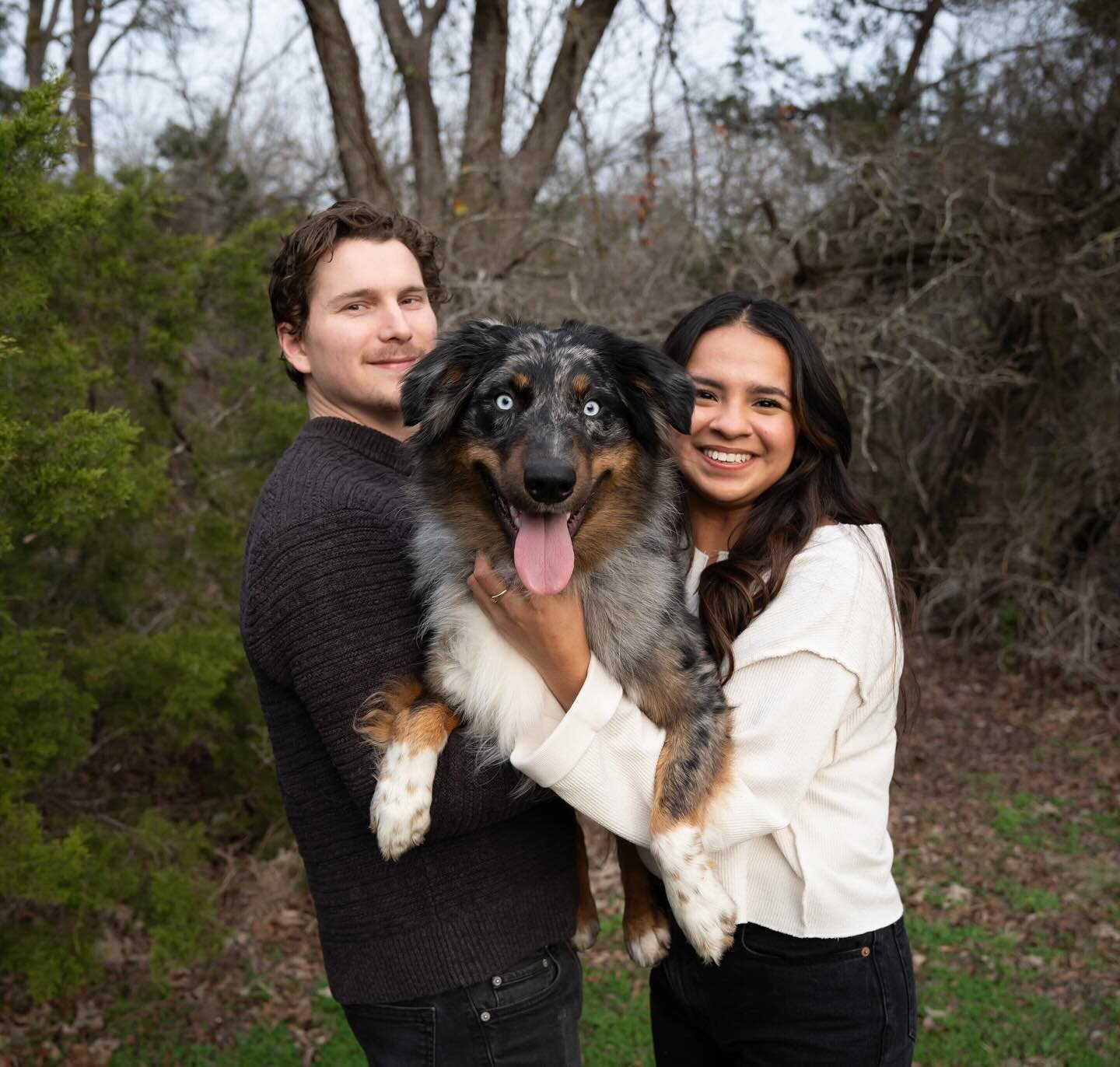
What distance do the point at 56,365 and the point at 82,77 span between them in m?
10.4

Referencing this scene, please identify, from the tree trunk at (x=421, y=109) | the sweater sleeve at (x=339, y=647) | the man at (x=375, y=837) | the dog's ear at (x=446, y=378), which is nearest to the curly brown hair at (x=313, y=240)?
the dog's ear at (x=446, y=378)

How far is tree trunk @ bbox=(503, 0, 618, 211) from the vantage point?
8047mm

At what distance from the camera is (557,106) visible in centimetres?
812

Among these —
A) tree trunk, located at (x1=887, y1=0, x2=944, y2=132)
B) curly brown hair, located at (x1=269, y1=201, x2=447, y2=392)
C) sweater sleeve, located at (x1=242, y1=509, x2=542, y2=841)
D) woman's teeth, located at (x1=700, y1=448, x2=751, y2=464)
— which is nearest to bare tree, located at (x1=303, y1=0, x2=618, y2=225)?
tree trunk, located at (x1=887, y1=0, x2=944, y2=132)

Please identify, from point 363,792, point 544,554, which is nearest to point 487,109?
point 544,554

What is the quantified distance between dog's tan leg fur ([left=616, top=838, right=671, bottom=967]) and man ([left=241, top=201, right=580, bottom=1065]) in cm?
45

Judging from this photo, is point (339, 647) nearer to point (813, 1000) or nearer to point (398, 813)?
point (398, 813)

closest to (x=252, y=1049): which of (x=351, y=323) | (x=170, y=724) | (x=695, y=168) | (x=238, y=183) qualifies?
(x=170, y=724)

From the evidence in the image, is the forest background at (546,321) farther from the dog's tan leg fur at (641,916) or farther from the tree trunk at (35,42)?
the dog's tan leg fur at (641,916)

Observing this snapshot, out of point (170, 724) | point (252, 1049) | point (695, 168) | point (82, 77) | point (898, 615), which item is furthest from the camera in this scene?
point (82, 77)

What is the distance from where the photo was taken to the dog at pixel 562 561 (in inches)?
94.0

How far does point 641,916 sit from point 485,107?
6.88 m

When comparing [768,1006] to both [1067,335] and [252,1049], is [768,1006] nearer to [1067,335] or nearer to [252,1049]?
[252,1049]

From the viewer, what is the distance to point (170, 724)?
556 centimetres
